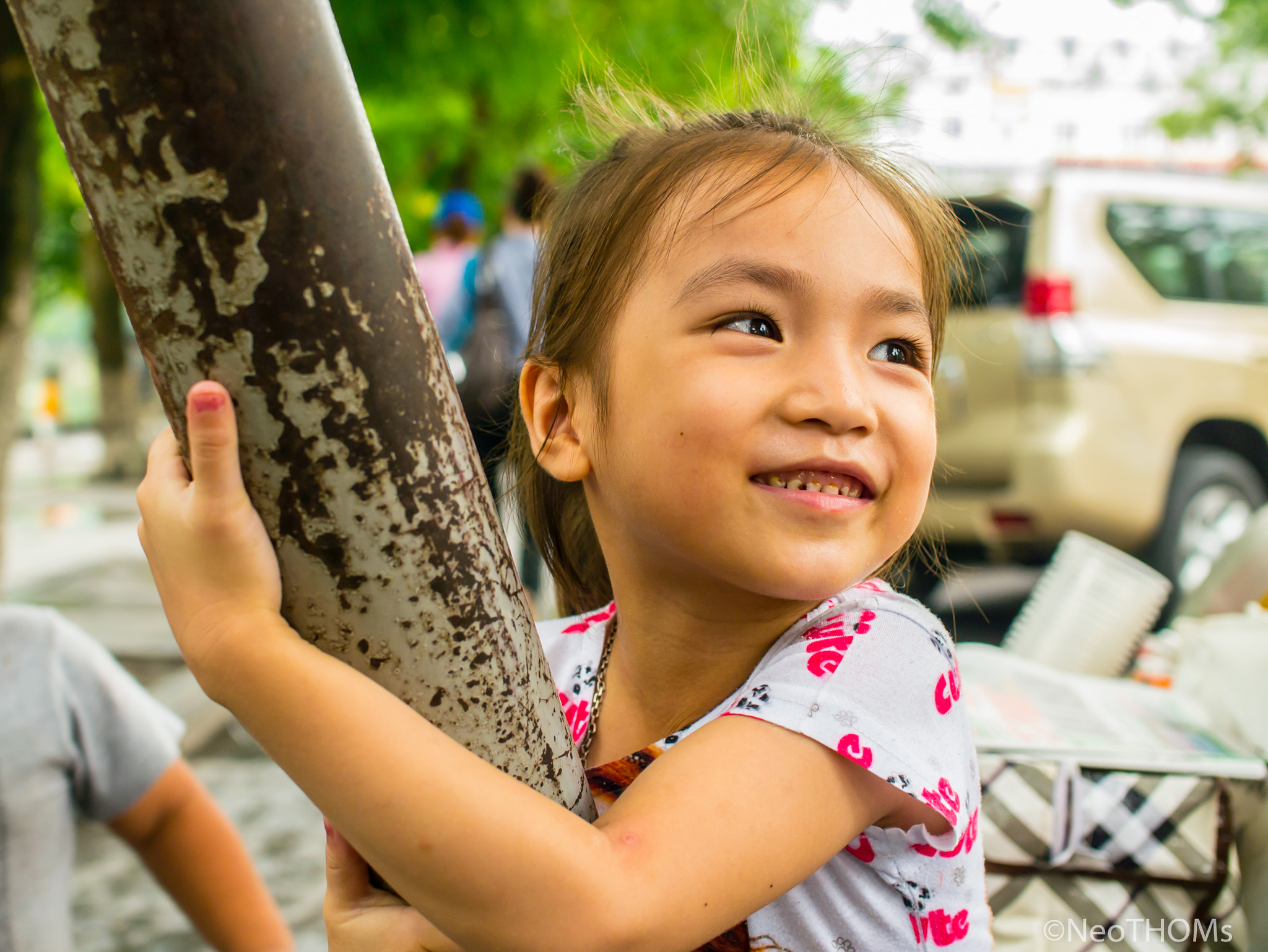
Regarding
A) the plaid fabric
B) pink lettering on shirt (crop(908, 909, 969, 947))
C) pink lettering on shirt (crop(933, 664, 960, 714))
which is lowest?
the plaid fabric

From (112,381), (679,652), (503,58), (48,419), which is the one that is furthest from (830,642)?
(48,419)

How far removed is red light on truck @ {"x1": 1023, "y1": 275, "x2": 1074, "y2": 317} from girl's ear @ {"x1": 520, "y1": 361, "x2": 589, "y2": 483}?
4877mm

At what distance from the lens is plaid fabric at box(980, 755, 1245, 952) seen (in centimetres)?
168

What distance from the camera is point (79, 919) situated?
3307mm

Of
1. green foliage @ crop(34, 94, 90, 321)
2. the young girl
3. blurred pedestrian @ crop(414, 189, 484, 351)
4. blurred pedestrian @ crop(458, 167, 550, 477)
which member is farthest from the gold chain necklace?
green foliage @ crop(34, 94, 90, 321)

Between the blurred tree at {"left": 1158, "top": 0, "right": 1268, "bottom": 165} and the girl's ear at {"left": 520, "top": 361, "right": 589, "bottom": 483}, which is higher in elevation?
the girl's ear at {"left": 520, "top": 361, "right": 589, "bottom": 483}

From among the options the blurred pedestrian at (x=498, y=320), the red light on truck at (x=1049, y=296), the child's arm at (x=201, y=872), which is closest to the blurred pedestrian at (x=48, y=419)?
the blurred pedestrian at (x=498, y=320)

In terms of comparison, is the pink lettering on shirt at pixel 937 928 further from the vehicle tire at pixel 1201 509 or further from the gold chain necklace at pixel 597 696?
the vehicle tire at pixel 1201 509

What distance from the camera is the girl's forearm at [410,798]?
0.77 meters

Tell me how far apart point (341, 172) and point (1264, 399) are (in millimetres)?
6707

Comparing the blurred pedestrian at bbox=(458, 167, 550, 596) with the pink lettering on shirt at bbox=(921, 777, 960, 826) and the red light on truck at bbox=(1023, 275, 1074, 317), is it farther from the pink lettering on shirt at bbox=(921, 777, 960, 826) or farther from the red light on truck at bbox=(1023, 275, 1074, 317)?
the pink lettering on shirt at bbox=(921, 777, 960, 826)

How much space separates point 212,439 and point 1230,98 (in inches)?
853

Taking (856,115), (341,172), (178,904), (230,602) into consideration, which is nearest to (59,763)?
(178,904)

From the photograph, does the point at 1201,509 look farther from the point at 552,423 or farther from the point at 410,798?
the point at 410,798
